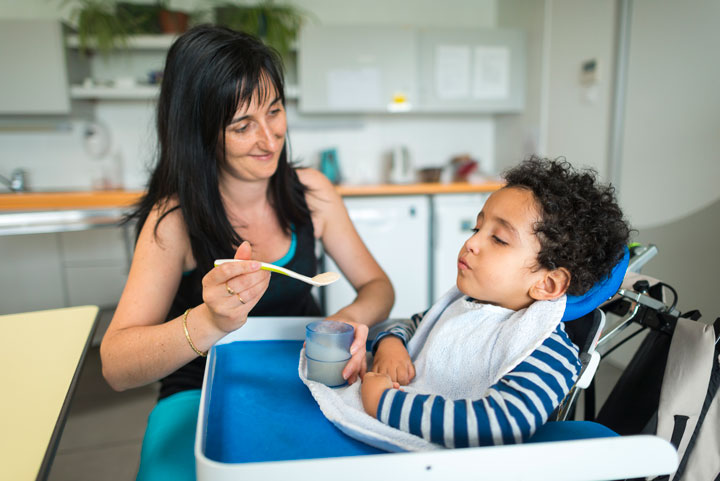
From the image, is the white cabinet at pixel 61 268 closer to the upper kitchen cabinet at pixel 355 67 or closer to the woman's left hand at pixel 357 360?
the upper kitchen cabinet at pixel 355 67

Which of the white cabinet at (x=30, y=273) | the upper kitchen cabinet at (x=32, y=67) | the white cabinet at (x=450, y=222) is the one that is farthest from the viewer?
the white cabinet at (x=450, y=222)

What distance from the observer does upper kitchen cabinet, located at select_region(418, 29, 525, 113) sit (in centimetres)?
326

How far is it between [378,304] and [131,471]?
4.15 ft

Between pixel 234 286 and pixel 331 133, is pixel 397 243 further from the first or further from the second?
pixel 234 286

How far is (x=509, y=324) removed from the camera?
845 millimetres

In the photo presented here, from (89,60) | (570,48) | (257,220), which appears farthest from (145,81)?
Result: (570,48)

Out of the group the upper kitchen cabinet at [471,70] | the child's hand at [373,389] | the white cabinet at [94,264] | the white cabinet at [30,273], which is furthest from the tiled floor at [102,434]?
the upper kitchen cabinet at [471,70]

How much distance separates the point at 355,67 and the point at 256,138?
7.33ft

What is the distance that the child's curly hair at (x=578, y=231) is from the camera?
83 cm

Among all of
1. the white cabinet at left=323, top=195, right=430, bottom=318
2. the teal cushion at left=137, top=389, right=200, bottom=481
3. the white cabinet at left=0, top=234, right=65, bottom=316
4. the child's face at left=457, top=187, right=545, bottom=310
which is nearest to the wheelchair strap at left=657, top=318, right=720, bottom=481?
the child's face at left=457, top=187, right=545, bottom=310

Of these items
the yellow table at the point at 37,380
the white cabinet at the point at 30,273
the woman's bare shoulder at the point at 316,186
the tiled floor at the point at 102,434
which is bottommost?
the tiled floor at the point at 102,434

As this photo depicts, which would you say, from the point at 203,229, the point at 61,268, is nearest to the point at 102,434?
the point at 61,268

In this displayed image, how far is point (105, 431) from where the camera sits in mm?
2070

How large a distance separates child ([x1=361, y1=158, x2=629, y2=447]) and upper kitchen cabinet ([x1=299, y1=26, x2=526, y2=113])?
2.41 meters
